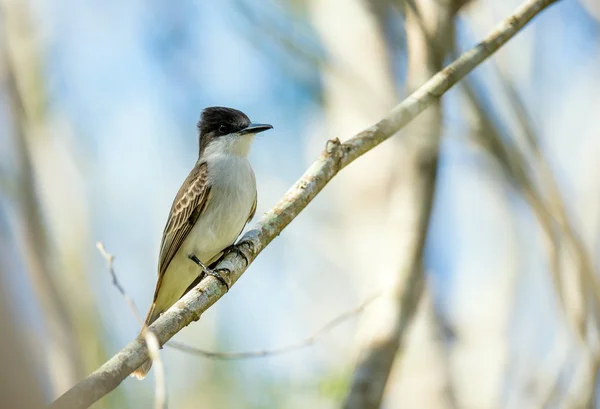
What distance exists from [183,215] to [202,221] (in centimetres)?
22

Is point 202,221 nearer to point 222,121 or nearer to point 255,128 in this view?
point 255,128

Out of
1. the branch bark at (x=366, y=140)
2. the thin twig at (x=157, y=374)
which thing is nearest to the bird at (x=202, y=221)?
the branch bark at (x=366, y=140)

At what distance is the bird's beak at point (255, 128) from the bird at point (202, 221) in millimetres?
11

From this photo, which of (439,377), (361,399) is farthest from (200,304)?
(439,377)

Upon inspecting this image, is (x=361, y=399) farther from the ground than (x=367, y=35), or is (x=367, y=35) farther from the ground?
(x=367, y=35)

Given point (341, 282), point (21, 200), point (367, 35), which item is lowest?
point (341, 282)

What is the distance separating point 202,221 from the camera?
224 inches

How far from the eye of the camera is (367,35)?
772 centimetres

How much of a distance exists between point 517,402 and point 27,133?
4.68 meters

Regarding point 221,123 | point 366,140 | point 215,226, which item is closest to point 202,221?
point 215,226

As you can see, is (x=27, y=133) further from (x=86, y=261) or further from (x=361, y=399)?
(x=361, y=399)

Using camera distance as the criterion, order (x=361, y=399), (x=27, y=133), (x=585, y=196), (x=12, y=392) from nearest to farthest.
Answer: (x=12, y=392) → (x=361, y=399) → (x=27, y=133) → (x=585, y=196)

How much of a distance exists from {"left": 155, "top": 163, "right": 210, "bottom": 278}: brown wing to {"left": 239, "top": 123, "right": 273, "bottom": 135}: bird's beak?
20.2 inches

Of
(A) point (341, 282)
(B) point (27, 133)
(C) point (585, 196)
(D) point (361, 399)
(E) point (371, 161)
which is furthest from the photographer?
(A) point (341, 282)
